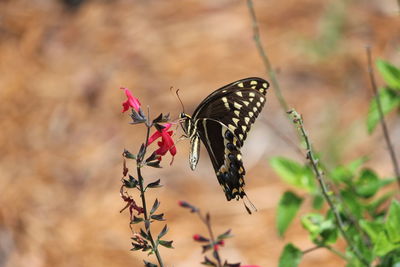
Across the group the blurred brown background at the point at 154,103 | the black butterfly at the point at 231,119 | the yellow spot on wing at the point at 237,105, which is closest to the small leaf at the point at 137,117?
the black butterfly at the point at 231,119

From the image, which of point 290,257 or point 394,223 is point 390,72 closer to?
A: point 394,223

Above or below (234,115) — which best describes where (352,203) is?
below

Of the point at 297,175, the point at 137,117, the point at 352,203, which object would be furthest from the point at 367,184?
the point at 137,117

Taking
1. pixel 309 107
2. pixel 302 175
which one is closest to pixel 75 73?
pixel 309 107

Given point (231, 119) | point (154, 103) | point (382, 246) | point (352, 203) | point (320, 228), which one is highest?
point (154, 103)

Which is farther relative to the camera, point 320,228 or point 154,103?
point 154,103

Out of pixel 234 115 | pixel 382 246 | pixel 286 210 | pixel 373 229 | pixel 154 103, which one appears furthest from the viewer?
pixel 154 103

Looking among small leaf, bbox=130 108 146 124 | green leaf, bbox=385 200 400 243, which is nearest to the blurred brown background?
green leaf, bbox=385 200 400 243

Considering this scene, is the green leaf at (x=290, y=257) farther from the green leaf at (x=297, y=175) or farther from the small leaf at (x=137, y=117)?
the small leaf at (x=137, y=117)

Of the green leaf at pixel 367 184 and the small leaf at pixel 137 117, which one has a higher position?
the green leaf at pixel 367 184
